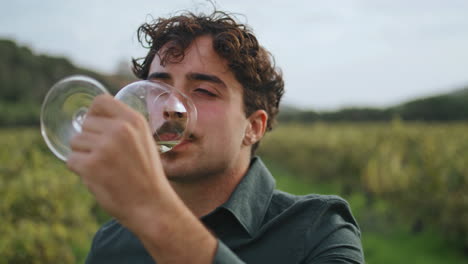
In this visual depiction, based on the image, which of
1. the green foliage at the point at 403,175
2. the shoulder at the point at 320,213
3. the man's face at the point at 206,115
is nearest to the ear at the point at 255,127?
the man's face at the point at 206,115

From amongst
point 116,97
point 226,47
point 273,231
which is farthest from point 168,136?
point 226,47

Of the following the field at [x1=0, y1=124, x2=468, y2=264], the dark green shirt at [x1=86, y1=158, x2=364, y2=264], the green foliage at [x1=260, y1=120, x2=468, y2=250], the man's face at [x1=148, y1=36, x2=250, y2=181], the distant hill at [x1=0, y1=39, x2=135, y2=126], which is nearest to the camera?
the dark green shirt at [x1=86, y1=158, x2=364, y2=264]

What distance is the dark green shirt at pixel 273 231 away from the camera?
1807 millimetres

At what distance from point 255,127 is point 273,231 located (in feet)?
2.73

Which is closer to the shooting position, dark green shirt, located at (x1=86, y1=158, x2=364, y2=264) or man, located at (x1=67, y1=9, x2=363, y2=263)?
man, located at (x1=67, y1=9, x2=363, y2=263)

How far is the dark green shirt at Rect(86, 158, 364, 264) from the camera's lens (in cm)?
181

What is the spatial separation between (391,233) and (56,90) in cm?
959

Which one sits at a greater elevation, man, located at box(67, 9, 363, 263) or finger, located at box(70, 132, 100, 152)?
finger, located at box(70, 132, 100, 152)

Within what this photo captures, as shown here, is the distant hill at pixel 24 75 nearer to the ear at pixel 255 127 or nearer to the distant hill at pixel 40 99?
the distant hill at pixel 40 99

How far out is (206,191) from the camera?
2268 mm

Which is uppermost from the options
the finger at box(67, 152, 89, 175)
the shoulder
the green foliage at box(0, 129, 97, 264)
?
the finger at box(67, 152, 89, 175)

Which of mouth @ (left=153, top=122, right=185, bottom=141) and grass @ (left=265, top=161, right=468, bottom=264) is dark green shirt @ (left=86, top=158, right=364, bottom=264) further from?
grass @ (left=265, top=161, right=468, bottom=264)

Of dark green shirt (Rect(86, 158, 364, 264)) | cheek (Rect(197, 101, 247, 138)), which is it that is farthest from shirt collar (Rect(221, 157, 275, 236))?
cheek (Rect(197, 101, 247, 138))

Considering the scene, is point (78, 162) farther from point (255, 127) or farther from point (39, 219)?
point (39, 219)
